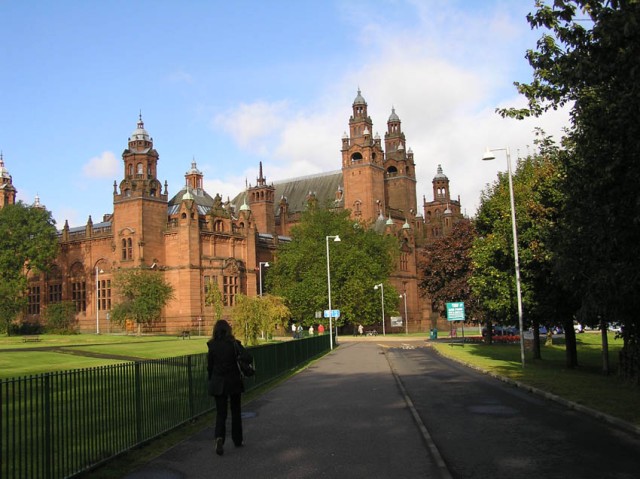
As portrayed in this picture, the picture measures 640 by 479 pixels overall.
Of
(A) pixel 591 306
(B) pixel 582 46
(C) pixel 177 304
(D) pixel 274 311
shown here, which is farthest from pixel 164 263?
(B) pixel 582 46

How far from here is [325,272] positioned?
78.4 m

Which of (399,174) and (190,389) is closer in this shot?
(190,389)

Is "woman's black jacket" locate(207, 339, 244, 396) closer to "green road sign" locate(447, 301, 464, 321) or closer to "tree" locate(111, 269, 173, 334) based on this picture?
"green road sign" locate(447, 301, 464, 321)

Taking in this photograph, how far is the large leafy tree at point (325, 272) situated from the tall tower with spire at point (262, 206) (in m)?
18.6

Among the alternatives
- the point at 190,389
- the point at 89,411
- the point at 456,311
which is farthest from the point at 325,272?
the point at 89,411

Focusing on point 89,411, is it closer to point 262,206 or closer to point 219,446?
point 219,446

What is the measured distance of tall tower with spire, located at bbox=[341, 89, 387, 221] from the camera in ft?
338

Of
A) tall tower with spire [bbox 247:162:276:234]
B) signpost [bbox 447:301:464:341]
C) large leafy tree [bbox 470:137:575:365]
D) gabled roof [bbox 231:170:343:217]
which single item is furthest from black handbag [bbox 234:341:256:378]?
gabled roof [bbox 231:170:343:217]

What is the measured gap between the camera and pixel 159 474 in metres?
9.51

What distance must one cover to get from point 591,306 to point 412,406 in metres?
6.04

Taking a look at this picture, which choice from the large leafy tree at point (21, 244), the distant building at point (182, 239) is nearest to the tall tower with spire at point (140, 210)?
the distant building at point (182, 239)

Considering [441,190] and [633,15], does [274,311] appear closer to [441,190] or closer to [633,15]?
[633,15]

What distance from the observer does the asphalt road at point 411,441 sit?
9484mm

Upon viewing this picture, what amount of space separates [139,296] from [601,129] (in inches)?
2255
